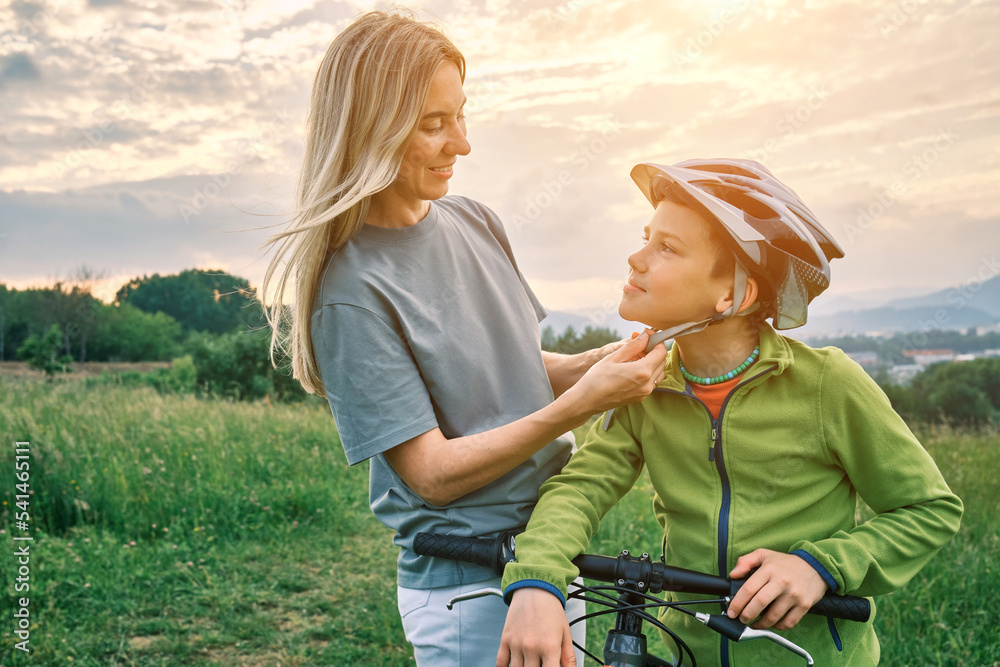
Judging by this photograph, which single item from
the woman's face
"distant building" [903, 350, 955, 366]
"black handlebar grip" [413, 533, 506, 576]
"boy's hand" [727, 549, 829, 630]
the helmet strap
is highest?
the woman's face

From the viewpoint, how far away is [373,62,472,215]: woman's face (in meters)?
1.96

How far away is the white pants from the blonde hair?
73 centimetres

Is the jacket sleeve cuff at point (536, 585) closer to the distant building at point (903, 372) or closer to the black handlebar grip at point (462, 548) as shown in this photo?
the black handlebar grip at point (462, 548)

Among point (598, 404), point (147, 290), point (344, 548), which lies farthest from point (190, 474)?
point (147, 290)

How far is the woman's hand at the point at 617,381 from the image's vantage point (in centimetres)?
168

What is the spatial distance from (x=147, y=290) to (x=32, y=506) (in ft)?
77.9

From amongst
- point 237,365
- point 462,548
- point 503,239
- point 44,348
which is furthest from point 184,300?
point 462,548

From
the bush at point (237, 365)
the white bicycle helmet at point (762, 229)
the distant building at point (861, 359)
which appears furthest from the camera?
the bush at point (237, 365)

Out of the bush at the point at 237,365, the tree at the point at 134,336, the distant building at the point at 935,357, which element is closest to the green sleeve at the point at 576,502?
the bush at the point at 237,365

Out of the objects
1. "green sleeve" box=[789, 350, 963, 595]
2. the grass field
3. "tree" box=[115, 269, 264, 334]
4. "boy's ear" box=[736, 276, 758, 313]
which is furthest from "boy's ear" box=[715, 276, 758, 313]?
"tree" box=[115, 269, 264, 334]

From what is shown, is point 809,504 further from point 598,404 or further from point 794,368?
point 598,404

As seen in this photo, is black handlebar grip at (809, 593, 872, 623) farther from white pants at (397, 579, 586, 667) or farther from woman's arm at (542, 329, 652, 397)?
woman's arm at (542, 329, 652, 397)

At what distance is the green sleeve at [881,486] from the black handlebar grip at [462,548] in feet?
2.32

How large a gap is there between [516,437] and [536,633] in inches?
17.3
